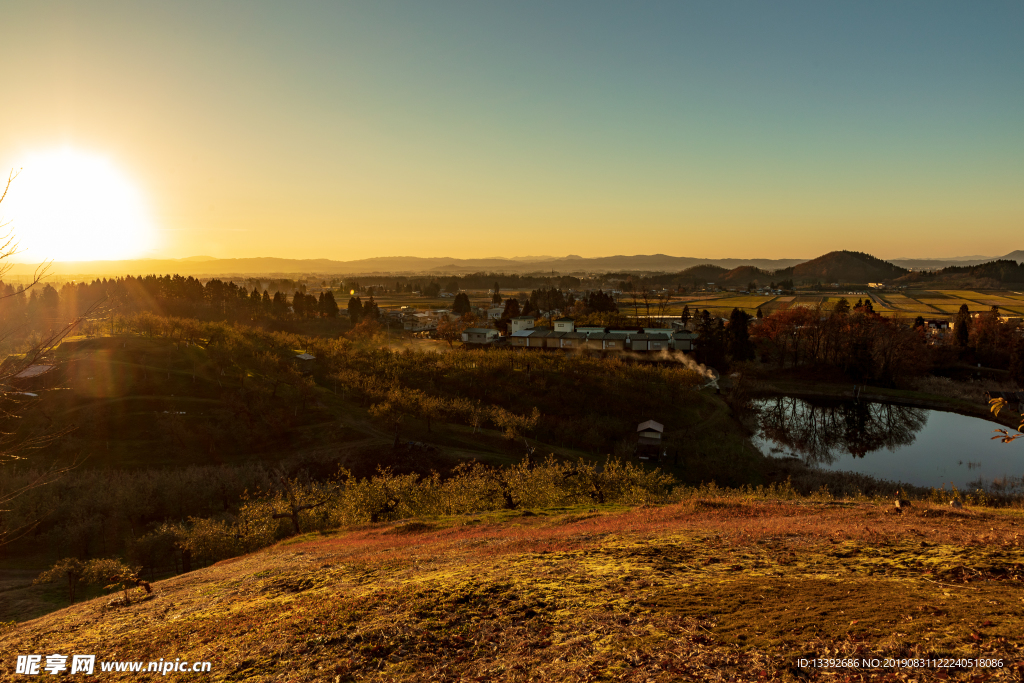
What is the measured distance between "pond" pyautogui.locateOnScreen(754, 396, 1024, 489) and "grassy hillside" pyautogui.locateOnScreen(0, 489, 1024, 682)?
39809 millimetres

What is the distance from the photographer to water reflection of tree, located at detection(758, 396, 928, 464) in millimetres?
59469

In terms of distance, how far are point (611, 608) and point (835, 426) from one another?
7100 centimetres

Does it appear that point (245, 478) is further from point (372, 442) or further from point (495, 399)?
point (495, 399)

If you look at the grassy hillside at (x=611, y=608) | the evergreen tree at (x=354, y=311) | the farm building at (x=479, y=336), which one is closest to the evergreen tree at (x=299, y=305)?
the evergreen tree at (x=354, y=311)

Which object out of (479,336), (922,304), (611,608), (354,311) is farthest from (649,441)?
(922,304)

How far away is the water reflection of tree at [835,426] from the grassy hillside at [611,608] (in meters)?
46.0

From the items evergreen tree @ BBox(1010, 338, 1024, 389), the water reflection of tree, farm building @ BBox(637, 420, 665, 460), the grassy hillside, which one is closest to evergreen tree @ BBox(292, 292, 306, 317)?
farm building @ BBox(637, 420, 665, 460)

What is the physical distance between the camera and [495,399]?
68.2 metres

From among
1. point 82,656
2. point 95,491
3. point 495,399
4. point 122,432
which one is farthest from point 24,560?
point 495,399

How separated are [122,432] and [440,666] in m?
58.1

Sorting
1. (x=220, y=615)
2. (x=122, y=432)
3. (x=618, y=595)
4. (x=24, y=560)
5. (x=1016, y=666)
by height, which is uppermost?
(x=1016, y=666)

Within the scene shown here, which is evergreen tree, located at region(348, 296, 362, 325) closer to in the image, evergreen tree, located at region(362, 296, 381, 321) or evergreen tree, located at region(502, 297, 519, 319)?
evergreen tree, located at region(362, 296, 381, 321)

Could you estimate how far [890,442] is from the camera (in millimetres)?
60844

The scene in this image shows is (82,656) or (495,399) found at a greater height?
(82,656)
